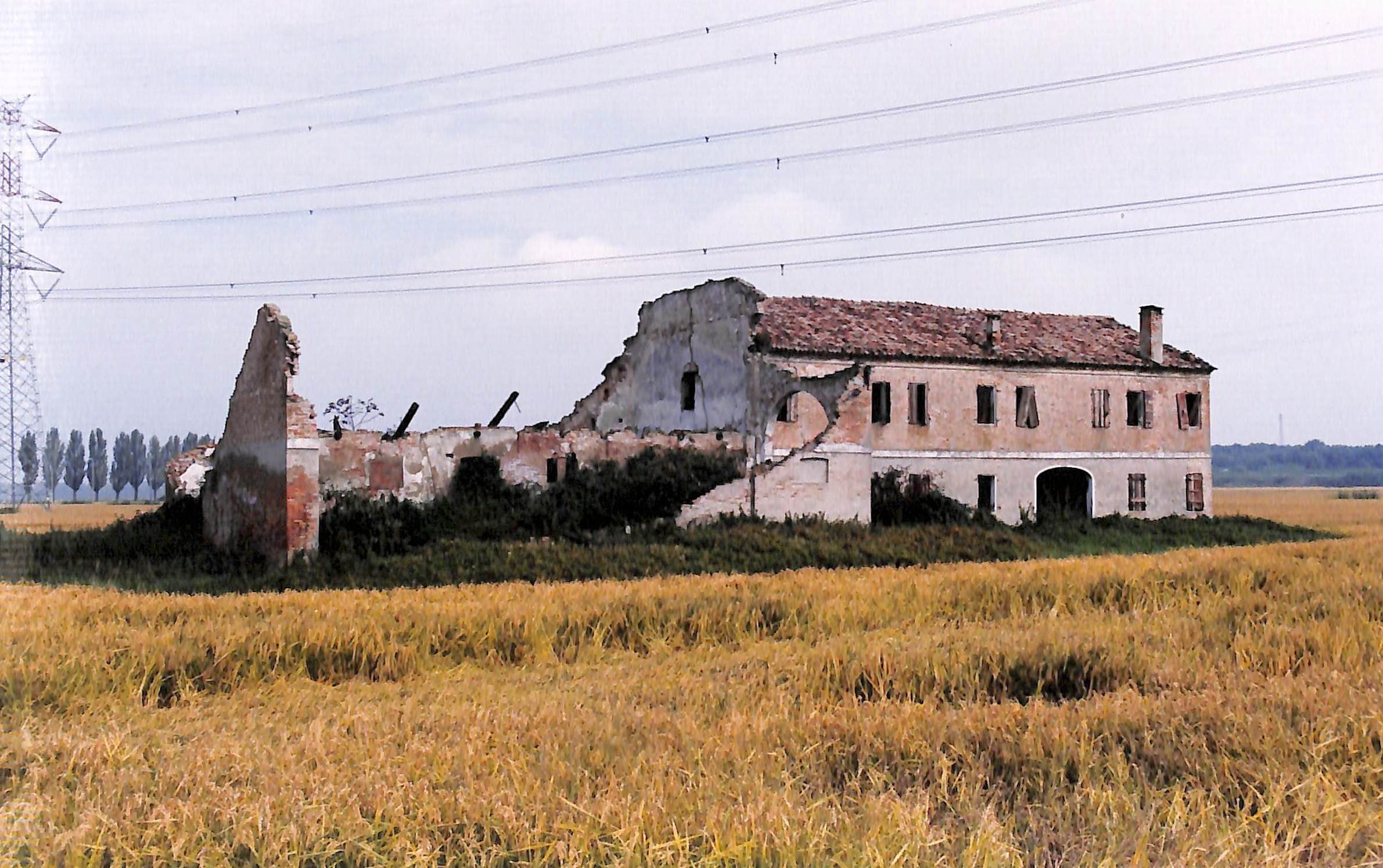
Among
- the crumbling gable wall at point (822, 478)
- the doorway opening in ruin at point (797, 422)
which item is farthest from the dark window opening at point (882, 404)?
the crumbling gable wall at point (822, 478)

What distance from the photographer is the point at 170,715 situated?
8773 mm

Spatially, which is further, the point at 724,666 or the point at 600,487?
the point at 600,487

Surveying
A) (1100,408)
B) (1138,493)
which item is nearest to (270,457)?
(1100,408)

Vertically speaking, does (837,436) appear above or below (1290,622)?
above

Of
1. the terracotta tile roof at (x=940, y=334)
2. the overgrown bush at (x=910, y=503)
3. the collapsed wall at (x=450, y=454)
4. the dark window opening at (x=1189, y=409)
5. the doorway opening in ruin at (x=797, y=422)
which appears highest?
the terracotta tile roof at (x=940, y=334)

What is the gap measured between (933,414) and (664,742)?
1021 inches

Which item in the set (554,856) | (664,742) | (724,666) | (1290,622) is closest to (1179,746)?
(664,742)

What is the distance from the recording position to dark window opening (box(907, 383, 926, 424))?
31.5 m

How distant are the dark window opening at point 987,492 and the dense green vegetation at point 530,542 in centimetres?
478

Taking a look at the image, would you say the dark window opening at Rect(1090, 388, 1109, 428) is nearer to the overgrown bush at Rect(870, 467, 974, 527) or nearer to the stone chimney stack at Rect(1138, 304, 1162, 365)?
the stone chimney stack at Rect(1138, 304, 1162, 365)

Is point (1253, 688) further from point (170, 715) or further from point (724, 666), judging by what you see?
point (170, 715)

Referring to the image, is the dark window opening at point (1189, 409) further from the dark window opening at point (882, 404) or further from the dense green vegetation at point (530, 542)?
the dark window opening at point (882, 404)

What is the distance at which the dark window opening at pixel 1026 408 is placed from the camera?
3316 centimetres

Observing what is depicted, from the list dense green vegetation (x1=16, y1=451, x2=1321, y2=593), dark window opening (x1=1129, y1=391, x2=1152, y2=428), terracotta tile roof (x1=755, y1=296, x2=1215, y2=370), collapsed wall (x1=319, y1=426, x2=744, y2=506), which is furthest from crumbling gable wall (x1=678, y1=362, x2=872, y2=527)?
dark window opening (x1=1129, y1=391, x2=1152, y2=428)
